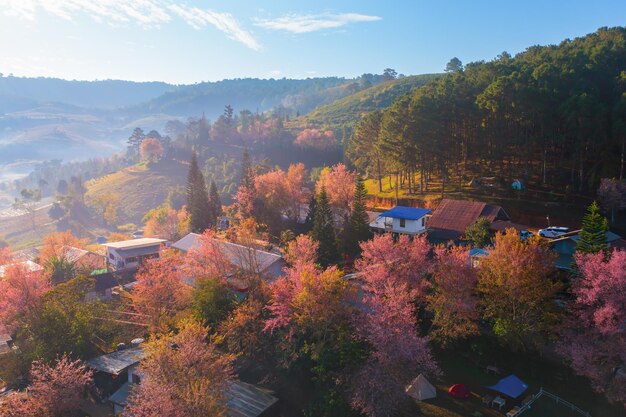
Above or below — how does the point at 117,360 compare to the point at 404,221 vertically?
below

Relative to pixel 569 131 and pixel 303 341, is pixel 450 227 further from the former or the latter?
pixel 303 341

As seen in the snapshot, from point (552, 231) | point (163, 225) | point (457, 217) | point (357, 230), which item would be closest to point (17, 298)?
point (357, 230)

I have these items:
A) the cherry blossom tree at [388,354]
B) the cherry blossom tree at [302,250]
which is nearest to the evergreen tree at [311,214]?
the cherry blossom tree at [302,250]

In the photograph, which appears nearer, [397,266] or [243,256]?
[397,266]

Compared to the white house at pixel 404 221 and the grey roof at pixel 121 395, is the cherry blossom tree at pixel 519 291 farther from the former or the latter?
the grey roof at pixel 121 395

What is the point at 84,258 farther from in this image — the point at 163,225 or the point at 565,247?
the point at 565,247

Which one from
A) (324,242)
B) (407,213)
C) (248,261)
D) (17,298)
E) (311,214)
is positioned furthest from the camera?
(311,214)

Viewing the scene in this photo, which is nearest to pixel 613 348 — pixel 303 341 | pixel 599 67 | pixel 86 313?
pixel 303 341

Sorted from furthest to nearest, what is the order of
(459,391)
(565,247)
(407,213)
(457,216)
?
(407,213), (457,216), (565,247), (459,391)
